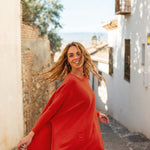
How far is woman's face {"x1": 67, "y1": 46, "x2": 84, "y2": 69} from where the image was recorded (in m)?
3.10

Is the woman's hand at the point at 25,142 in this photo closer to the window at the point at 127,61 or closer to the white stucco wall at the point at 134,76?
the white stucco wall at the point at 134,76

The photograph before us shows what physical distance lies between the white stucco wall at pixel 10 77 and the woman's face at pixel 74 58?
9.72ft

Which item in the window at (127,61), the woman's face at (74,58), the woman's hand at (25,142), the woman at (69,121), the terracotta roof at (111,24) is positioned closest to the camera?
the woman's hand at (25,142)

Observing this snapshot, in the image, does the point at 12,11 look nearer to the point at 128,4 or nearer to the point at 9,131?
the point at 9,131

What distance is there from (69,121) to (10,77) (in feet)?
12.0

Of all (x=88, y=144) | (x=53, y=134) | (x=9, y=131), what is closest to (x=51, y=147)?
(x=53, y=134)

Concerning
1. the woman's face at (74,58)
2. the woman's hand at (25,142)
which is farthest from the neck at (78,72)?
the woman's hand at (25,142)

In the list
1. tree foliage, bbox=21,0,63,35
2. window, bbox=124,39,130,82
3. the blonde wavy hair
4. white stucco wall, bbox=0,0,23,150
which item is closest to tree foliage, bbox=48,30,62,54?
tree foliage, bbox=21,0,63,35

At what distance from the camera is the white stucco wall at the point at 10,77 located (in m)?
5.90

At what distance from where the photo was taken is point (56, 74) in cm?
320

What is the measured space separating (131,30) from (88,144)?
860 cm

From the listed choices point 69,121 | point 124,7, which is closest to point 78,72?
point 69,121

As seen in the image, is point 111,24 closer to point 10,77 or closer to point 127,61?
point 127,61

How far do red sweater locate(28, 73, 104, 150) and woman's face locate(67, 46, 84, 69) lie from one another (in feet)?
0.42
